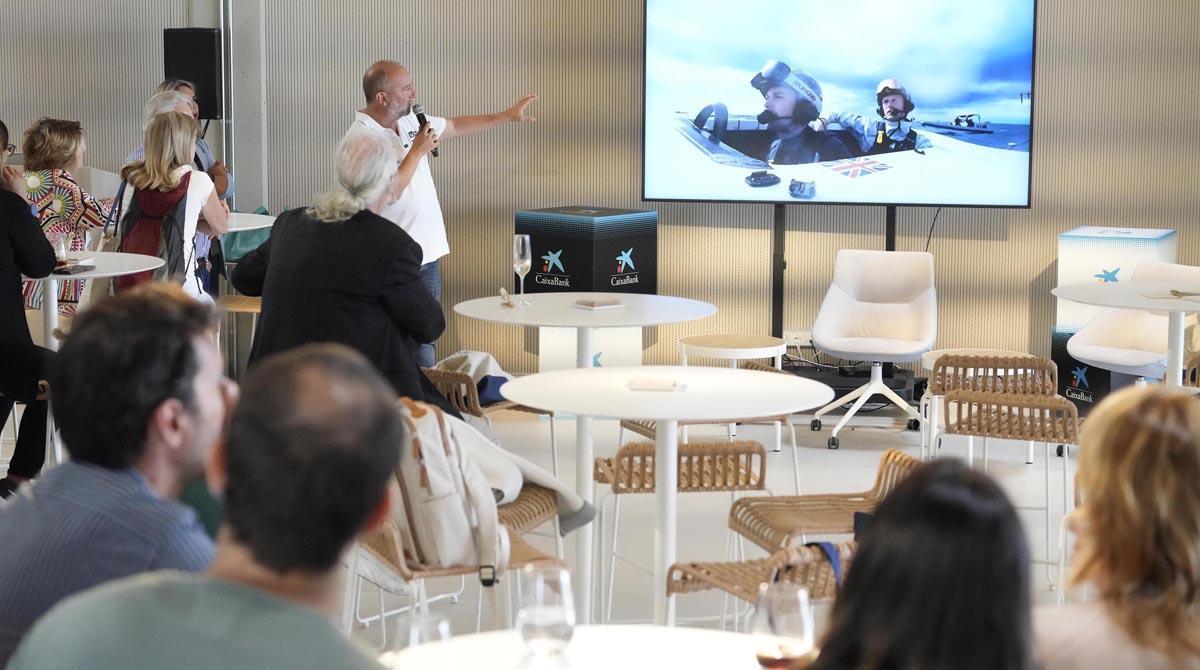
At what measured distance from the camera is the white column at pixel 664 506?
12.9 ft

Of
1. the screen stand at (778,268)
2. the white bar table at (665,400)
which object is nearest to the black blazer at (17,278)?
the white bar table at (665,400)

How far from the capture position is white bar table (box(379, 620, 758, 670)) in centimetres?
212

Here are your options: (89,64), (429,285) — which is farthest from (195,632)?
(89,64)

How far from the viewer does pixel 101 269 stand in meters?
5.68

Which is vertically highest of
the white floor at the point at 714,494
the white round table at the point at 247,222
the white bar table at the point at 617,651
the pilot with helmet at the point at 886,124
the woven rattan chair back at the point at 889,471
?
the pilot with helmet at the point at 886,124

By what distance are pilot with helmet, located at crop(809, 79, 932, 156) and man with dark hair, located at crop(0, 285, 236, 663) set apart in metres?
5.90

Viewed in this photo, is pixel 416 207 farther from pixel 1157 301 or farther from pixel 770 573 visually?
pixel 770 573

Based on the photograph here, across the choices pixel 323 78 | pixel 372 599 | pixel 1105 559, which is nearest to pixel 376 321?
pixel 372 599

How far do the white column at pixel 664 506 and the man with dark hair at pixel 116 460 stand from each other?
2022 mm

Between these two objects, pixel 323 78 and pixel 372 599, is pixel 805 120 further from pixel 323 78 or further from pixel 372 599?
pixel 372 599

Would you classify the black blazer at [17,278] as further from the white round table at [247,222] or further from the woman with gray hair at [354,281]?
the white round table at [247,222]

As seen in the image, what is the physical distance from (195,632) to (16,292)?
4.19 m

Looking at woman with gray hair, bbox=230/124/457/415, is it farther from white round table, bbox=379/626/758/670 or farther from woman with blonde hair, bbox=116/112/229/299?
white round table, bbox=379/626/758/670

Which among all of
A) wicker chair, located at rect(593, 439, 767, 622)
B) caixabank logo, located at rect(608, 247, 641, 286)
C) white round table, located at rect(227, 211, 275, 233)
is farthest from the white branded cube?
white round table, located at rect(227, 211, 275, 233)
